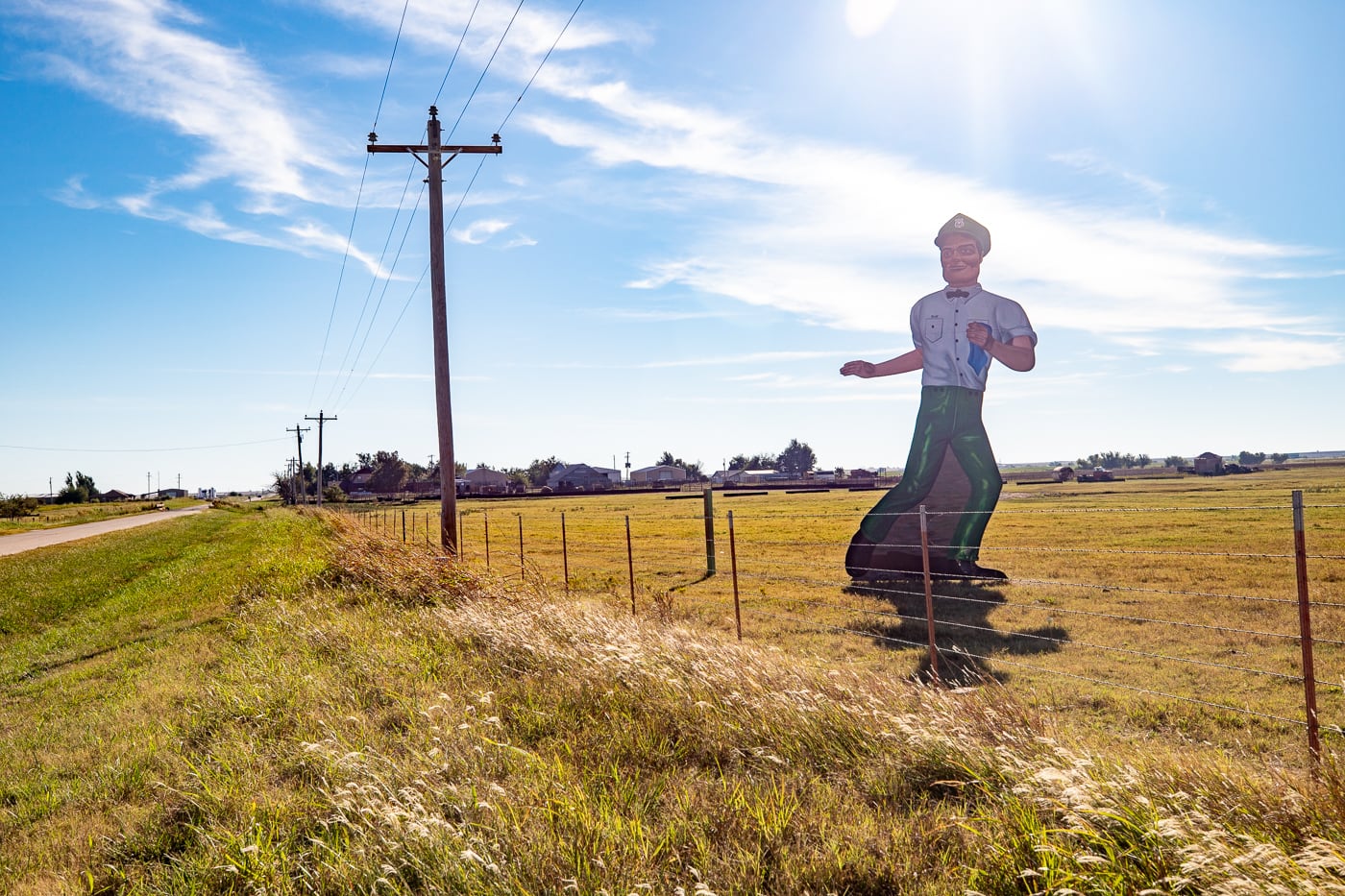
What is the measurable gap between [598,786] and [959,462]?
12.4 meters

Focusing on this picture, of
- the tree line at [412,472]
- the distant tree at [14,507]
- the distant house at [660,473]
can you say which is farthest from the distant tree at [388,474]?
the distant tree at [14,507]

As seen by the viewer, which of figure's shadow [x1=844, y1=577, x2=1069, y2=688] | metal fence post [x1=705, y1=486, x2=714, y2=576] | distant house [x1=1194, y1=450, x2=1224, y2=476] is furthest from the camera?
distant house [x1=1194, y1=450, x2=1224, y2=476]

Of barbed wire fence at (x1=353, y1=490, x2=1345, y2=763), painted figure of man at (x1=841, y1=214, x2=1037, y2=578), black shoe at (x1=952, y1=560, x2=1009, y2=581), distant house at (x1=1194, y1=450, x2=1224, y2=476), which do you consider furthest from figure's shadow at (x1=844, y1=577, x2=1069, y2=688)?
distant house at (x1=1194, y1=450, x2=1224, y2=476)

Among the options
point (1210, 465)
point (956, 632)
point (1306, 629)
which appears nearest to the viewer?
point (1306, 629)

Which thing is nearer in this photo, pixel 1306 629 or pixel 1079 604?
pixel 1306 629

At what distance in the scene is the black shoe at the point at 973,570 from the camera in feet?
50.7

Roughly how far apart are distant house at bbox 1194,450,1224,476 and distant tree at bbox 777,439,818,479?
207ft

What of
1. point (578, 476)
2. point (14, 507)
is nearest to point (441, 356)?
point (14, 507)

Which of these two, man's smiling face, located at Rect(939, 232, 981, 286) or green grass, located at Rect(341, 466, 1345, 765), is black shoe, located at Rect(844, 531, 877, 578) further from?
man's smiling face, located at Rect(939, 232, 981, 286)

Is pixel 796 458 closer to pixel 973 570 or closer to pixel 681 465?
pixel 681 465

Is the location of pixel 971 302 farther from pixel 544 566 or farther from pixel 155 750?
pixel 155 750

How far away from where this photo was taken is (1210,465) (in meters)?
94.1

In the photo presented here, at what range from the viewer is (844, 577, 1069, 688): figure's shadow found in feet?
30.4

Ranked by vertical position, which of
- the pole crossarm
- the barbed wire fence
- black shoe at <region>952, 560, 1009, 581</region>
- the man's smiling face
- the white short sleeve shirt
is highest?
the pole crossarm
